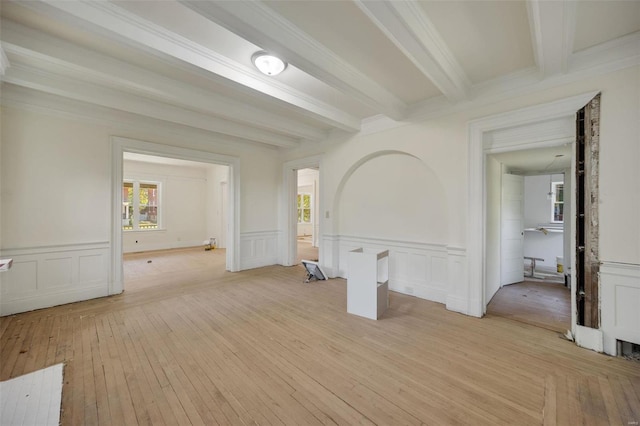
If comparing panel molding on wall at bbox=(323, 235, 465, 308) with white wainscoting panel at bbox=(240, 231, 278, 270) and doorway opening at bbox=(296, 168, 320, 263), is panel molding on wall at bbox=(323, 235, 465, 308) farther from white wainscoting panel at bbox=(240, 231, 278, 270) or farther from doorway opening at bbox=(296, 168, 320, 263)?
doorway opening at bbox=(296, 168, 320, 263)

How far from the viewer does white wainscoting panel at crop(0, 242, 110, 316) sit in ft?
11.0

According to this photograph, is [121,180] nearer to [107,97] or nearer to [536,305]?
[107,97]

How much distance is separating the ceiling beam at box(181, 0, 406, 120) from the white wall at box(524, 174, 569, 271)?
593cm

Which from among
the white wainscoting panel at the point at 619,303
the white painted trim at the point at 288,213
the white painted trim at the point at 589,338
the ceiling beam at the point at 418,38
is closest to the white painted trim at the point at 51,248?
the white painted trim at the point at 288,213

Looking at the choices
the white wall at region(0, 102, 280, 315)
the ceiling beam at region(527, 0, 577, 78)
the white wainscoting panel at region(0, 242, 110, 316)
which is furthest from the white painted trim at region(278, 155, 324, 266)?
the ceiling beam at region(527, 0, 577, 78)

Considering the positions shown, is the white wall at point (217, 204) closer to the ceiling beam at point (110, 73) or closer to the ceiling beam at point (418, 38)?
the ceiling beam at point (110, 73)

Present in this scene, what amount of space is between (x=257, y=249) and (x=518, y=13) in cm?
566

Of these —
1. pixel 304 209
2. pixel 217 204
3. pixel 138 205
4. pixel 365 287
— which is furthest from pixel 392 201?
pixel 138 205

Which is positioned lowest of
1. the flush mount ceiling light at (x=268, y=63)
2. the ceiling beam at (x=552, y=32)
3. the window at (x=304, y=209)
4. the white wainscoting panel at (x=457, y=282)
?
the white wainscoting panel at (x=457, y=282)

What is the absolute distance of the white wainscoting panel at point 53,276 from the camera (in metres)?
3.35

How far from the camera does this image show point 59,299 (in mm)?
3664

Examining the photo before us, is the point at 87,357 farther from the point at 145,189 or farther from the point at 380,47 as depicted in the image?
the point at 145,189

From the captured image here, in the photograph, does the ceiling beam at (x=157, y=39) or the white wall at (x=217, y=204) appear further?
the white wall at (x=217, y=204)

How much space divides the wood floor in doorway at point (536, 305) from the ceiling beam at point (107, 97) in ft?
16.9
